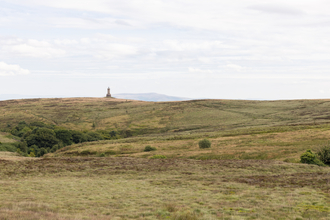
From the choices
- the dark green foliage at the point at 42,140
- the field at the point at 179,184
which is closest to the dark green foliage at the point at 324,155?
the field at the point at 179,184

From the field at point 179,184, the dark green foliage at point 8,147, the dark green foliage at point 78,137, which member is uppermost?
the field at point 179,184

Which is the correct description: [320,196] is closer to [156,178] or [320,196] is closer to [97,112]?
[156,178]

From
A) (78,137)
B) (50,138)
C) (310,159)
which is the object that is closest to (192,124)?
(78,137)

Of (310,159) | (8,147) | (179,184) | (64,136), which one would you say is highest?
(310,159)

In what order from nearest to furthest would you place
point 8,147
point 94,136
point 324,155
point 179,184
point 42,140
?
point 179,184 < point 324,155 < point 8,147 < point 42,140 < point 94,136

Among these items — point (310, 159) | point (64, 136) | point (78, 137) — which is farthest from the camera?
point (78, 137)

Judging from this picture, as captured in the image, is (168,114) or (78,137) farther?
(168,114)

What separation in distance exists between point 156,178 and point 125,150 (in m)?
34.1

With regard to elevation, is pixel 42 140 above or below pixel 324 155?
below

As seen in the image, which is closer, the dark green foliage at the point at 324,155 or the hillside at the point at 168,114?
the dark green foliage at the point at 324,155

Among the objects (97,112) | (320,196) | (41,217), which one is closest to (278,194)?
(320,196)

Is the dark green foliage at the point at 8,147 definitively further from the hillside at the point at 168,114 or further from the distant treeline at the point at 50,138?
the hillside at the point at 168,114

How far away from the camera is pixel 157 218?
554 inches

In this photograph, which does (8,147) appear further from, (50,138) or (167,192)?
(167,192)
